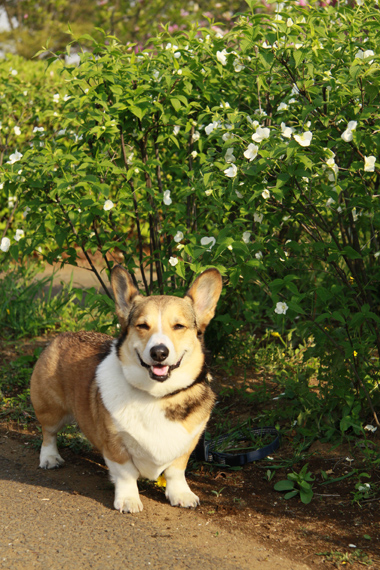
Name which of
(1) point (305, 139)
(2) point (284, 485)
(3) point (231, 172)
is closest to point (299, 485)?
(2) point (284, 485)

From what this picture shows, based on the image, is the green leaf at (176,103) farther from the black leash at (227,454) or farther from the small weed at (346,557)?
the small weed at (346,557)

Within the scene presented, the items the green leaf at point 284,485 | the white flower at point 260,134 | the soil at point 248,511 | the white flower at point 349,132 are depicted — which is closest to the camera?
the soil at point 248,511

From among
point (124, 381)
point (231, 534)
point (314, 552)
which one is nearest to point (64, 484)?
point (124, 381)

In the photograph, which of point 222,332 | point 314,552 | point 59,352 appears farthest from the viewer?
point 222,332

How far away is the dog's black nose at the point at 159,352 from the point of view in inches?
127

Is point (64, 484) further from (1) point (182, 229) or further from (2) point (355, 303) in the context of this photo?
(2) point (355, 303)

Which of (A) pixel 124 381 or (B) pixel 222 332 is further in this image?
(B) pixel 222 332

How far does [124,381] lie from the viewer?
3592 mm

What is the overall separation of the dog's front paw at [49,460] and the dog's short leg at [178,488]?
829 millimetres

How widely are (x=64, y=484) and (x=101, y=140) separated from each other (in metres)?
2.29

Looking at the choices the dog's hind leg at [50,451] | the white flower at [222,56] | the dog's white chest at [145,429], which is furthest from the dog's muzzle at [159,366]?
the white flower at [222,56]

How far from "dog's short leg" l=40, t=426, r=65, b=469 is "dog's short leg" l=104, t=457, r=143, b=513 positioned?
68 centimetres

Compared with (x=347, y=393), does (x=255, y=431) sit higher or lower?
lower

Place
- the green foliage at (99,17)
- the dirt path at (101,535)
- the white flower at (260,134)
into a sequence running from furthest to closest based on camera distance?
1. the green foliage at (99,17)
2. the white flower at (260,134)
3. the dirt path at (101,535)
